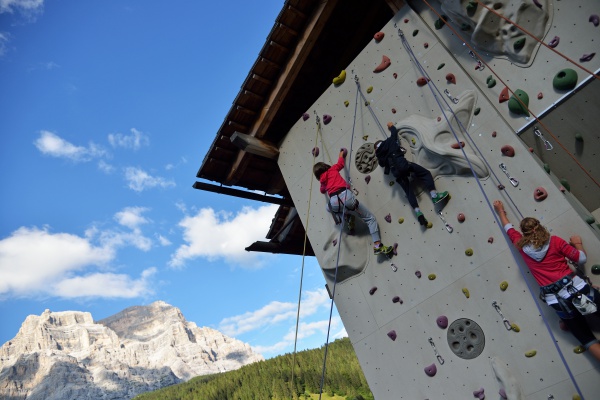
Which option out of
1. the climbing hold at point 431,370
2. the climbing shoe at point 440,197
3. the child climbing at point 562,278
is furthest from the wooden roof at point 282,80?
the climbing hold at point 431,370

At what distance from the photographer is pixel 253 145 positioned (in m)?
6.55

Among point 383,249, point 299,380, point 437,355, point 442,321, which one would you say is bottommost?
point 437,355

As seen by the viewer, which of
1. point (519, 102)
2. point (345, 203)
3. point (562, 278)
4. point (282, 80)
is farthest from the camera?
point (282, 80)

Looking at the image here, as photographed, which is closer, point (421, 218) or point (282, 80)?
point (421, 218)

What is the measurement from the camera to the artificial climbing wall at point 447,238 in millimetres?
3527

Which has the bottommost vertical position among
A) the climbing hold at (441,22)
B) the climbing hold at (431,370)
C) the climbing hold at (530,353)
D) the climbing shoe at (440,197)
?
the climbing hold at (530,353)

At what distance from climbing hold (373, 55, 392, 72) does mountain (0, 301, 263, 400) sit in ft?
270

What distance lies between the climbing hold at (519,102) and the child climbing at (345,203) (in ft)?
6.41

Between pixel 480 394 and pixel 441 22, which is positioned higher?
pixel 441 22

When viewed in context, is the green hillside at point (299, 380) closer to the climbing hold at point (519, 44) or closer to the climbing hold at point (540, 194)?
the climbing hold at point (540, 194)

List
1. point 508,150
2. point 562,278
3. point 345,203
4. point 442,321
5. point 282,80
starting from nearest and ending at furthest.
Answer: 1. point 562,278
2. point 508,150
3. point 442,321
4. point 345,203
5. point 282,80

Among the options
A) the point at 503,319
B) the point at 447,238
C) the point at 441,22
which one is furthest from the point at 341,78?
the point at 503,319

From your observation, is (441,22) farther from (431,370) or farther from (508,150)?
(431,370)

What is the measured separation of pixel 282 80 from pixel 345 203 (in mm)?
2487
